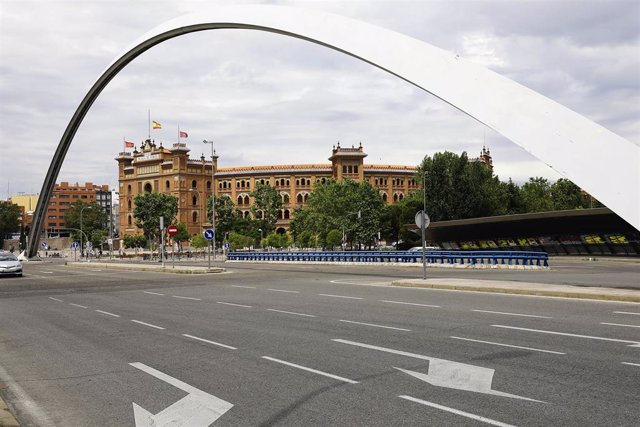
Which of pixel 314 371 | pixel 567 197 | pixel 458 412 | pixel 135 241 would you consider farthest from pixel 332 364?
pixel 135 241

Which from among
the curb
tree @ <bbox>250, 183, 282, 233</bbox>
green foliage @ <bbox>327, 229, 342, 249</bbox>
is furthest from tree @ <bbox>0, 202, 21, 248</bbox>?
the curb

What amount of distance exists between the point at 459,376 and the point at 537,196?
10428cm

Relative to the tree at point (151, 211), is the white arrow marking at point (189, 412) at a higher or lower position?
lower

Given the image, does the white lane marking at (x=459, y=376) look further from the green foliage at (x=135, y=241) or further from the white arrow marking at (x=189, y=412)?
the green foliage at (x=135, y=241)

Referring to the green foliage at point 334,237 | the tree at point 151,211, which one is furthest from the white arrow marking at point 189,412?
the tree at point 151,211

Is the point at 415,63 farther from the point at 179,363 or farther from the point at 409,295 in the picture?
the point at 179,363

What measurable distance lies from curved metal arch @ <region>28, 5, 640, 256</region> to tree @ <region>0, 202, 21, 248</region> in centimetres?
18633

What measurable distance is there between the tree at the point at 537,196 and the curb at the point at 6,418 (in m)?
100

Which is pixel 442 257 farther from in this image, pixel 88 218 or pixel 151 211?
pixel 88 218

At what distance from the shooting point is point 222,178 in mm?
142750

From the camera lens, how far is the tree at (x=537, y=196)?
4023 inches

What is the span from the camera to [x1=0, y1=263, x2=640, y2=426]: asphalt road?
263 inches

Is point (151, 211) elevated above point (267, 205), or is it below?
below

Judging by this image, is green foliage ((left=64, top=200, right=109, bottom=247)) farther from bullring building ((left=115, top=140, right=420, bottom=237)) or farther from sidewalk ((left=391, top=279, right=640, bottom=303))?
sidewalk ((left=391, top=279, right=640, bottom=303))
